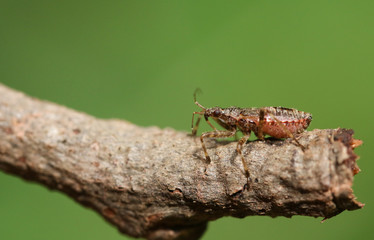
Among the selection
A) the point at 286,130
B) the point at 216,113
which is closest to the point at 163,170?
the point at 286,130

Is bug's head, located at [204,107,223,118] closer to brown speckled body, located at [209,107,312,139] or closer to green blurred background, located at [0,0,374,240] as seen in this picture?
brown speckled body, located at [209,107,312,139]

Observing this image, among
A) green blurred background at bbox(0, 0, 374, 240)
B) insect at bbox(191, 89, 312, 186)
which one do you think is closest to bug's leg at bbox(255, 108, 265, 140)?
insect at bbox(191, 89, 312, 186)

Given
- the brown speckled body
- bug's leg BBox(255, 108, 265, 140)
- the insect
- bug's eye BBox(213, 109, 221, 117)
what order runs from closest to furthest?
the insect
the brown speckled body
bug's leg BBox(255, 108, 265, 140)
bug's eye BBox(213, 109, 221, 117)

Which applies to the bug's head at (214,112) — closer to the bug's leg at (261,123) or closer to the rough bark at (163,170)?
the rough bark at (163,170)

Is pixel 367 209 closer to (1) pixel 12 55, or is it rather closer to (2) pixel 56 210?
(2) pixel 56 210

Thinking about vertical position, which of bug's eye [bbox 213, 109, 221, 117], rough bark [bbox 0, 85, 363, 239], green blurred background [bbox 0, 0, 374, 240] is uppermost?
green blurred background [bbox 0, 0, 374, 240]
